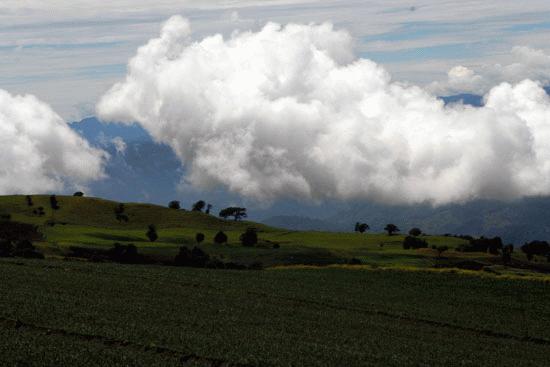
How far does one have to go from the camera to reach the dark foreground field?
4444cm

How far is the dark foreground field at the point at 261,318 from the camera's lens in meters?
44.4

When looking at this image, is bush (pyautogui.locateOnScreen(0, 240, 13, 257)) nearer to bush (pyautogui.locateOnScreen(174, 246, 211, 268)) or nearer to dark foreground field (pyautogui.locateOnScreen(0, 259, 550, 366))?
bush (pyautogui.locateOnScreen(174, 246, 211, 268))

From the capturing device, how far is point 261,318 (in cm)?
6194

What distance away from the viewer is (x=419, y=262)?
566 ft

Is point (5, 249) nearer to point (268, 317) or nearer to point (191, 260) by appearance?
point (191, 260)

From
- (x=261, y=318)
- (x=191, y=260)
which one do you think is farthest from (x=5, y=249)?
(x=261, y=318)

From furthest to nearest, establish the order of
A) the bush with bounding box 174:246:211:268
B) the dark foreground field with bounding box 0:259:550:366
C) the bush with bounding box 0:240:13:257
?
1. the bush with bounding box 174:246:211:268
2. the bush with bounding box 0:240:13:257
3. the dark foreground field with bounding box 0:259:550:366

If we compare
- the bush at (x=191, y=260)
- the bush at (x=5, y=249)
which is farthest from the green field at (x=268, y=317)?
the bush at (x=5, y=249)

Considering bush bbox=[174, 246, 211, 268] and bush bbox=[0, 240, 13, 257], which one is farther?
bush bbox=[174, 246, 211, 268]

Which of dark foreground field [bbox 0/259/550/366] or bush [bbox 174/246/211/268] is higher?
bush [bbox 174/246/211/268]

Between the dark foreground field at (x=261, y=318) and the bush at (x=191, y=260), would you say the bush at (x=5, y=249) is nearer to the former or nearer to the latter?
the bush at (x=191, y=260)

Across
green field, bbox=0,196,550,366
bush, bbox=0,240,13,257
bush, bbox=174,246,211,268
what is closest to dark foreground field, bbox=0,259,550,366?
green field, bbox=0,196,550,366

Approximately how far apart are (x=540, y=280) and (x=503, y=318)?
24.1 metres

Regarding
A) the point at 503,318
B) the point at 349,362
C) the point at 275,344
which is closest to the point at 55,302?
the point at 275,344
